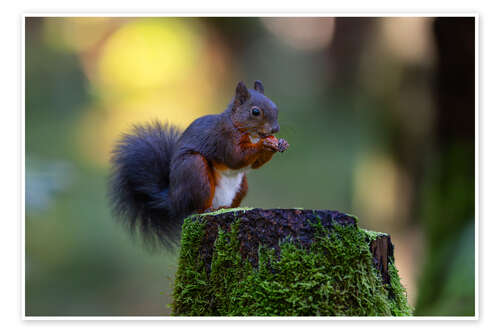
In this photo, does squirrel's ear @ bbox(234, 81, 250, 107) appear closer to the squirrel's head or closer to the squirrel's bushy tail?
the squirrel's head

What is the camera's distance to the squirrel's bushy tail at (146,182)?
2547 millimetres

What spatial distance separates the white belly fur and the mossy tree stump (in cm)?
55

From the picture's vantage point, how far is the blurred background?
138 inches

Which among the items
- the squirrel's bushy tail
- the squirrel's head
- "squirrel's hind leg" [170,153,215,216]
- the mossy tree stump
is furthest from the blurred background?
the mossy tree stump

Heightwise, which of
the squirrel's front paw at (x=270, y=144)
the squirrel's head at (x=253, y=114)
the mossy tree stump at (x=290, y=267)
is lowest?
the mossy tree stump at (x=290, y=267)

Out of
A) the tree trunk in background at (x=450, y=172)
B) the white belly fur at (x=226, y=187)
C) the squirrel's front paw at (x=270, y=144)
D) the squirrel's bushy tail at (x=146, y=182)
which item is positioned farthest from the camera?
the tree trunk in background at (x=450, y=172)

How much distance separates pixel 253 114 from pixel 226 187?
0.36 m

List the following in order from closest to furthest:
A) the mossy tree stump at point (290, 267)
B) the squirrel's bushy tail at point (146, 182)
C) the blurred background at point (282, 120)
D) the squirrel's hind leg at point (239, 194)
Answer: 1. the mossy tree stump at point (290, 267)
2. the squirrel's hind leg at point (239, 194)
3. the squirrel's bushy tail at point (146, 182)
4. the blurred background at point (282, 120)

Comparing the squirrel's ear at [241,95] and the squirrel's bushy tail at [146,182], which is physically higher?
the squirrel's ear at [241,95]

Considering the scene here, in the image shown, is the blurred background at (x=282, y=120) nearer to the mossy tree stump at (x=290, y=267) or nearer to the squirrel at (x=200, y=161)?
the squirrel at (x=200, y=161)

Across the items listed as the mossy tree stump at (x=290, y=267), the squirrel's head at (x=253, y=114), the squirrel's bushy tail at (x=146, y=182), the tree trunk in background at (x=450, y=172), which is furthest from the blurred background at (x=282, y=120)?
the mossy tree stump at (x=290, y=267)

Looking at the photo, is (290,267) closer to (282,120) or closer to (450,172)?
(450,172)

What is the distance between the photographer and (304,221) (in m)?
1.65

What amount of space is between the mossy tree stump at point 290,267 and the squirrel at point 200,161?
19.0 inches
